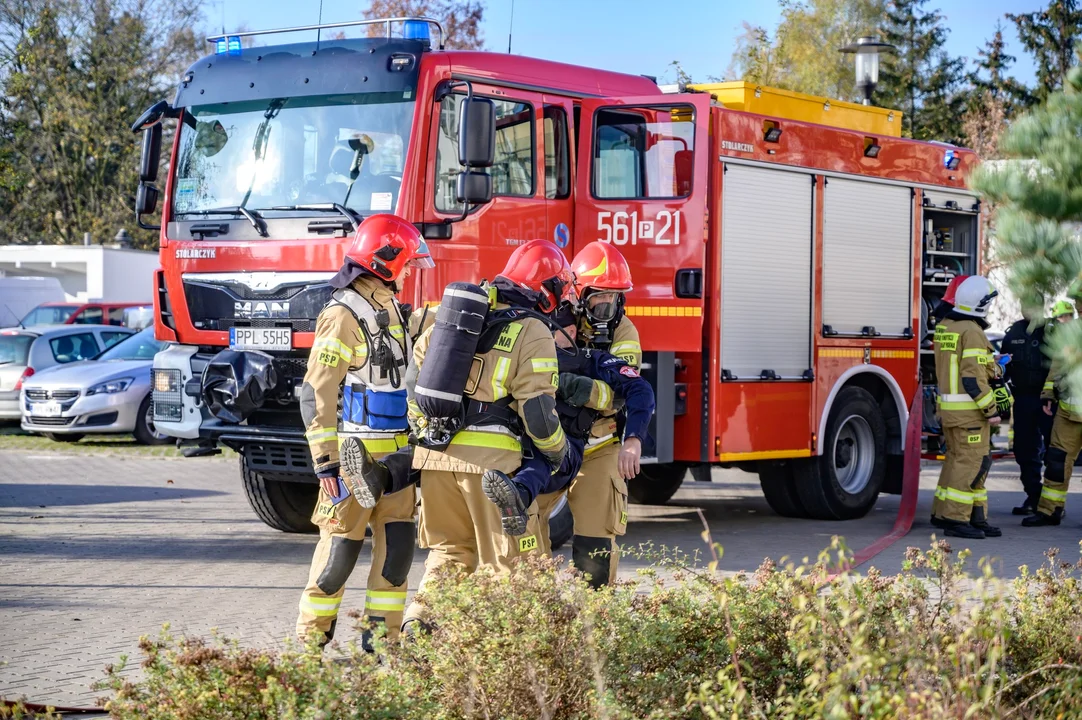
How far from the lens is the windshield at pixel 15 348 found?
58.1ft

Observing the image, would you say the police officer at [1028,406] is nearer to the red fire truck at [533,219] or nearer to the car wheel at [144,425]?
the red fire truck at [533,219]

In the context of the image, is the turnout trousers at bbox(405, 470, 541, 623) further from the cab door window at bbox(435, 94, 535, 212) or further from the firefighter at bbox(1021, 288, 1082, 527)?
the firefighter at bbox(1021, 288, 1082, 527)

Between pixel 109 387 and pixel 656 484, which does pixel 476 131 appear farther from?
pixel 109 387

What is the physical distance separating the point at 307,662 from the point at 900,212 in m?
8.13

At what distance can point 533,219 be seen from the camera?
8789 mm

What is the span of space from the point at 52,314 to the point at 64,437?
21.0 ft

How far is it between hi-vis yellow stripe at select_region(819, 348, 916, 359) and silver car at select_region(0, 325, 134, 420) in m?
11.0

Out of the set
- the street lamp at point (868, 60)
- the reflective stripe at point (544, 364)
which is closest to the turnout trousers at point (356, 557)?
the reflective stripe at point (544, 364)

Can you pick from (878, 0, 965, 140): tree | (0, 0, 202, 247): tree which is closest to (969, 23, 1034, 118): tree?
(878, 0, 965, 140): tree

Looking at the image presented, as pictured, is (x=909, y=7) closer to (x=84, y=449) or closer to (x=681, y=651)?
(x=84, y=449)

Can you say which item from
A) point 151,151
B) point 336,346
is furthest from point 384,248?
point 151,151

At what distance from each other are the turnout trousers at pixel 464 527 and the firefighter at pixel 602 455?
0.50 metres

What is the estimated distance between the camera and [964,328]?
9797mm

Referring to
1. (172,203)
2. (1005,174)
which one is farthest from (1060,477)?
(1005,174)
